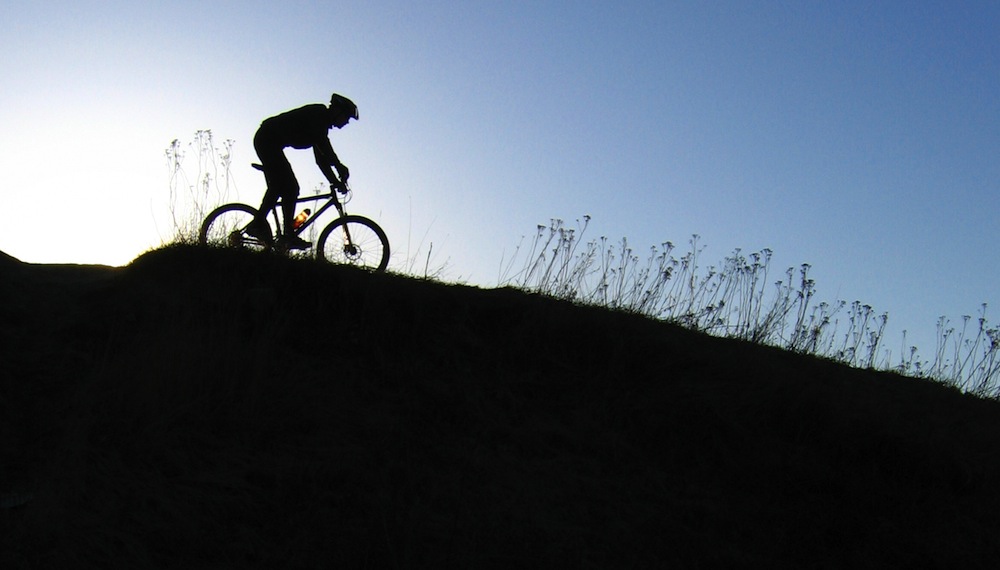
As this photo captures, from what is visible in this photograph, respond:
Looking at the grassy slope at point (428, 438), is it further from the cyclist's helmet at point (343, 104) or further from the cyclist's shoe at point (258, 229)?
the cyclist's helmet at point (343, 104)

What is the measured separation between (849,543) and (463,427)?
245cm

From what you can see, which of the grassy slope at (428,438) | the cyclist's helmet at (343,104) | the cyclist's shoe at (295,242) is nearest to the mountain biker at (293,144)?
the cyclist's helmet at (343,104)

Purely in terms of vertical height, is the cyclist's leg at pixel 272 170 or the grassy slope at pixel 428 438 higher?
Answer: the cyclist's leg at pixel 272 170

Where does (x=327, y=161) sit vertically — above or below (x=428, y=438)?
above

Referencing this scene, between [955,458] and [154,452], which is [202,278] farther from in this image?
[955,458]

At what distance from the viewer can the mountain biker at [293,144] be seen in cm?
883

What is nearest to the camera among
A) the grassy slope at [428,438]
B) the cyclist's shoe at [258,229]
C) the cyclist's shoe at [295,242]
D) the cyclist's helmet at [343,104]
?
the grassy slope at [428,438]

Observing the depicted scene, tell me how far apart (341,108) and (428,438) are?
4456 mm

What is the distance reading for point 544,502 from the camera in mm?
5156

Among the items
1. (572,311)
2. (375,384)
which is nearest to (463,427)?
(375,384)

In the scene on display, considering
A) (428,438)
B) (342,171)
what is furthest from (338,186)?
(428,438)

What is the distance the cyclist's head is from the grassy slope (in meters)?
2.09

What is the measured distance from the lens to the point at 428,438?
222 inches

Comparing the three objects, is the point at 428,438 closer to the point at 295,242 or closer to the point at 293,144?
the point at 295,242
